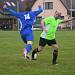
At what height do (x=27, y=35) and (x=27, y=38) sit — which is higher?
(x=27, y=35)

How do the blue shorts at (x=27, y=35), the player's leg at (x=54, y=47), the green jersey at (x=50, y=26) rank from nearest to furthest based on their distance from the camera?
the player's leg at (x=54, y=47) → the green jersey at (x=50, y=26) → the blue shorts at (x=27, y=35)

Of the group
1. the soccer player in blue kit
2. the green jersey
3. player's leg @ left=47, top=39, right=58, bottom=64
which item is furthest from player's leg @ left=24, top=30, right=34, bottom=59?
player's leg @ left=47, top=39, right=58, bottom=64

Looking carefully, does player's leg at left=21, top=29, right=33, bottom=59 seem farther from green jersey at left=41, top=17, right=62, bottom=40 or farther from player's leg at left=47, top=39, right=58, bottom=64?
player's leg at left=47, top=39, right=58, bottom=64

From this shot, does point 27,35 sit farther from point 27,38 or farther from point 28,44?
point 28,44

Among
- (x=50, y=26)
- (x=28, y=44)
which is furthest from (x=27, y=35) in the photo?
(x=50, y=26)

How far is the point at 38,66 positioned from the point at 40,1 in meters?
85.5

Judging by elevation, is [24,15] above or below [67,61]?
above

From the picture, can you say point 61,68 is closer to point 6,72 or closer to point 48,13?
point 6,72

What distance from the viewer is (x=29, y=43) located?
1592cm

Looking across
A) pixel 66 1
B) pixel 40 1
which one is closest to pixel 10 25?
pixel 40 1

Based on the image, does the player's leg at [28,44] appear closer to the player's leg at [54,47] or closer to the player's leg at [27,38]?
the player's leg at [27,38]

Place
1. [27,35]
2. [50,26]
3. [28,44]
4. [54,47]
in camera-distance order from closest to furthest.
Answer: [54,47], [50,26], [28,44], [27,35]

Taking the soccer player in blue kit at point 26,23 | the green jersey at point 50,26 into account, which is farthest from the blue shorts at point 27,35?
the green jersey at point 50,26

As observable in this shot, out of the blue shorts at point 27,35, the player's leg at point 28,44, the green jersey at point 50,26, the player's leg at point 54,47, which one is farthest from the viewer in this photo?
the blue shorts at point 27,35
